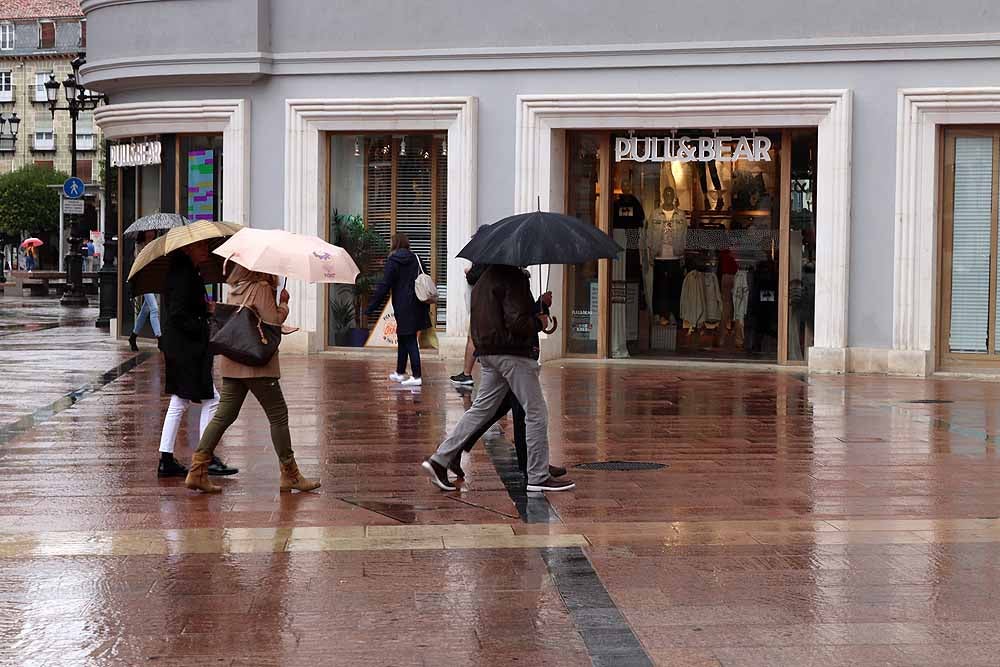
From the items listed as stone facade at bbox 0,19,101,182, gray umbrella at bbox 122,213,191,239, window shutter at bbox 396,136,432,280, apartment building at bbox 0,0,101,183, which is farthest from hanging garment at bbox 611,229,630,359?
stone facade at bbox 0,19,101,182

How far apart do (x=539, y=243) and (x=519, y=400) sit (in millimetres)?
1024

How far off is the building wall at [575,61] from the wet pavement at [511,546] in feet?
18.8

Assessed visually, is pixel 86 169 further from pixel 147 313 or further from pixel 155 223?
pixel 155 223

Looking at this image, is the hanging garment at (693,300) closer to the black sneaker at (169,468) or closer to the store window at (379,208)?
the store window at (379,208)

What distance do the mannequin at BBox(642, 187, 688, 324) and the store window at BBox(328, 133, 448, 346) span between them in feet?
9.20

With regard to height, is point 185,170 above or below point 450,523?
above

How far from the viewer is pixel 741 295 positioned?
20.3 m

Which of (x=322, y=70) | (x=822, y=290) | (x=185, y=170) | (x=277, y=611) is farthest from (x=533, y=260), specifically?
(x=185, y=170)

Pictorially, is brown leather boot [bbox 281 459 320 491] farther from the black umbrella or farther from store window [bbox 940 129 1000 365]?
store window [bbox 940 129 1000 365]

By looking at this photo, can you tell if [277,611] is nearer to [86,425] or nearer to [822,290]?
[86,425]

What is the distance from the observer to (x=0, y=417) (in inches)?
535

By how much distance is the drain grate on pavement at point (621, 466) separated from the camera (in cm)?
1082

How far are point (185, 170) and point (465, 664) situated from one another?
1761 centimetres

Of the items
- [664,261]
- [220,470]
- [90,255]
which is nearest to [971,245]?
[664,261]
